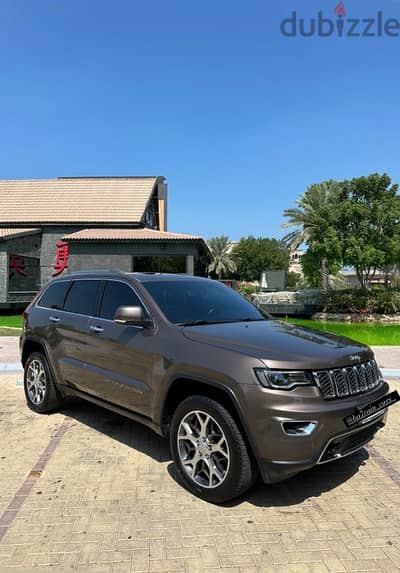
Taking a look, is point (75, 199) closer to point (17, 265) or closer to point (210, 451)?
point (17, 265)

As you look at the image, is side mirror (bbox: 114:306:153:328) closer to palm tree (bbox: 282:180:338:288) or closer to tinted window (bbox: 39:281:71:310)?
tinted window (bbox: 39:281:71:310)

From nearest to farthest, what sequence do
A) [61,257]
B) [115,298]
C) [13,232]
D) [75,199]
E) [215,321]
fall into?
[215,321], [115,298], [13,232], [61,257], [75,199]

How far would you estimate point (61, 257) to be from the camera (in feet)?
75.9

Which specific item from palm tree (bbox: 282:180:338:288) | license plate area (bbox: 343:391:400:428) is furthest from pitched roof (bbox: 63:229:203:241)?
license plate area (bbox: 343:391:400:428)

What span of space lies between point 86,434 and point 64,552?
224cm

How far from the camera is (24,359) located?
6.28 meters

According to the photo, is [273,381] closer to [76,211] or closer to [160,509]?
[160,509]

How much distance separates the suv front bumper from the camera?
318 centimetres

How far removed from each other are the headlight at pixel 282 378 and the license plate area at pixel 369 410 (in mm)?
442

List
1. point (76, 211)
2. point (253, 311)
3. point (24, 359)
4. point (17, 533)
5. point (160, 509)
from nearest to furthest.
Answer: point (17, 533) < point (160, 509) < point (253, 311) < point (24, 359) < point (76, 211)

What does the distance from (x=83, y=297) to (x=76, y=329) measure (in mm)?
418

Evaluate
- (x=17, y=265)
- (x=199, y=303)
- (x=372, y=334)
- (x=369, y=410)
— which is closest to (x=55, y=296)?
(x=199, y=303)

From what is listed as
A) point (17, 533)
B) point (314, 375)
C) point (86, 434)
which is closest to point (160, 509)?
point (17, 533)

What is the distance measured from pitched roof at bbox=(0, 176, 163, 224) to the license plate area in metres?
21.8
